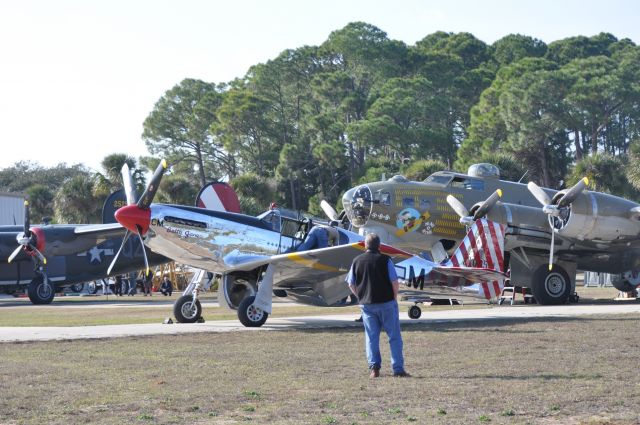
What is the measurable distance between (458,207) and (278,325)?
9.08m

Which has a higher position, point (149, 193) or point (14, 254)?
point (149, 193)

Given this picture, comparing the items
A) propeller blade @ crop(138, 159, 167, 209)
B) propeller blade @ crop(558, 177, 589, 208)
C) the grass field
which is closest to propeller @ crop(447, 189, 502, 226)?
propeller blade @ crop(558, 177, 589, 208)

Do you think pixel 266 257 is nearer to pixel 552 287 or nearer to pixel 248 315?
pixel 248 315

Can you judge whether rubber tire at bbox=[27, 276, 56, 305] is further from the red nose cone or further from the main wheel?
the red nose cone

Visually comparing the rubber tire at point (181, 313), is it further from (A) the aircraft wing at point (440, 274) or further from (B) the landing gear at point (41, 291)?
(B) the landing gear at point (41, 291)

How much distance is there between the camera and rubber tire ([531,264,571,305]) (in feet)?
94.4

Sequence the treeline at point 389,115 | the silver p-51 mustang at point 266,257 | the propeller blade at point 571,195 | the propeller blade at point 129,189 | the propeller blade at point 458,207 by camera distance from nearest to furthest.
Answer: the silver p-51 mustang at point 266,257 < the propeller blade at point 129,189 < the propeller blade at point 571,195 < the propeller blade at point 458,207 < the treeline at point 389,115

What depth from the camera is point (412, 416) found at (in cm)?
918

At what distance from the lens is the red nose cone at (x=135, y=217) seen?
19.7 meters

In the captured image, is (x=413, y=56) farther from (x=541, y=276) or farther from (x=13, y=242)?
(x=541, y=276)

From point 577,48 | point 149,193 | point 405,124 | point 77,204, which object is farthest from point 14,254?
point 577,48

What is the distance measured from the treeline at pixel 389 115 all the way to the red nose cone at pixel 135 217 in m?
43.5

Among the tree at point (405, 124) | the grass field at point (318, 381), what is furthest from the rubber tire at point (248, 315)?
the tree at point (405, 124)

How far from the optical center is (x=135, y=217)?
64.7 ft
